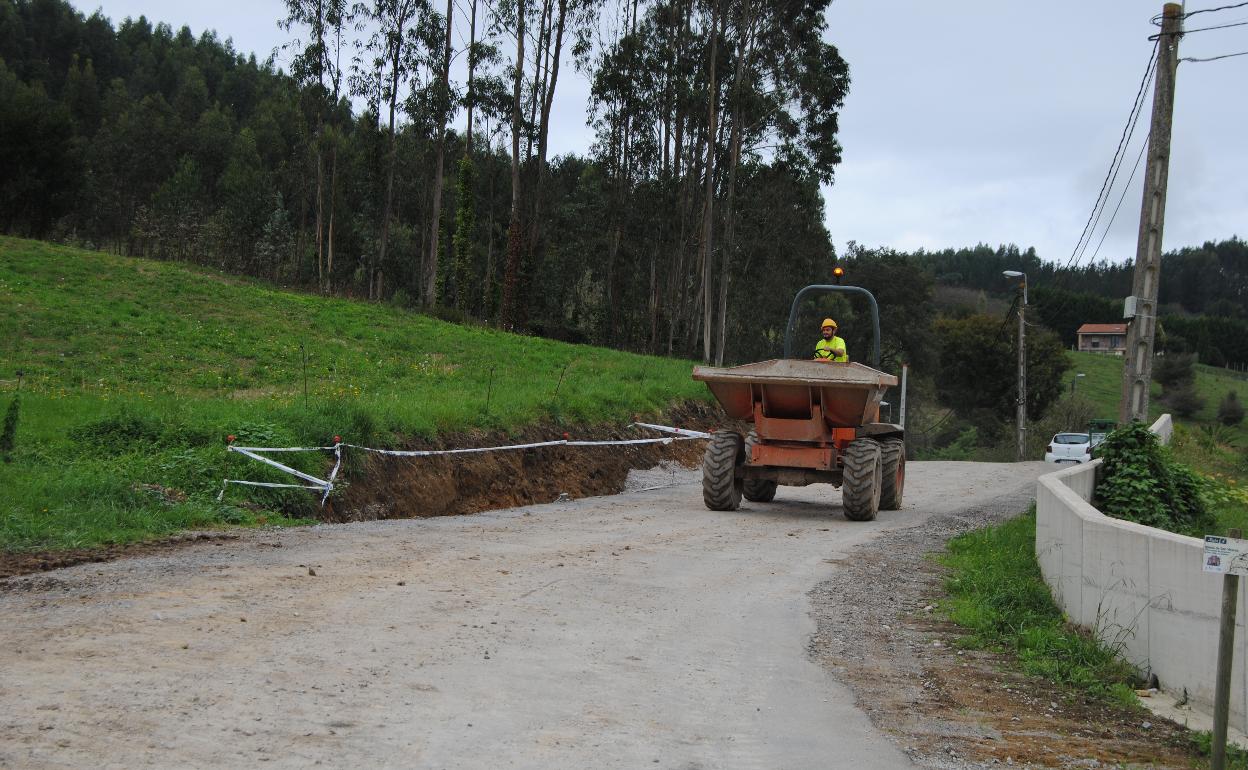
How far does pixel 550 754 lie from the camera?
5.05 m

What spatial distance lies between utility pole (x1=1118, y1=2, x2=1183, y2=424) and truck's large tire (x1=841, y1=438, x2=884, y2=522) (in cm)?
454

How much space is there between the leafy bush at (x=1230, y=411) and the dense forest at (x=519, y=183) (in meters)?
14.2

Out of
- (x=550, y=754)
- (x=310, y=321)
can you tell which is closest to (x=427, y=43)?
(x=310, y=321)

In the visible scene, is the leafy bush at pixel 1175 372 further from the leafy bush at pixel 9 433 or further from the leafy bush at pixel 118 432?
the leafy bush at pixel 9 433

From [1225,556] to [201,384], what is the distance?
18.8 m

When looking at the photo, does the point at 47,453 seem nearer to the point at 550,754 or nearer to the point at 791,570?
the point at 791,570

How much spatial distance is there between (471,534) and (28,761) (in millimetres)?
7524

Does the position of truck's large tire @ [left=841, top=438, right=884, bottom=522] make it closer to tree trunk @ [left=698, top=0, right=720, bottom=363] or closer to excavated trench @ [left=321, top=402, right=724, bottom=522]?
excavated trench @ [left=321, top=402, right=724, bottom=522]

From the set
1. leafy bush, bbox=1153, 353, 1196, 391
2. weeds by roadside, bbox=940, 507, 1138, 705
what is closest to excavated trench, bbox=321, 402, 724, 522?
weeds by roadside, bbox=940, 507, 1138, 705

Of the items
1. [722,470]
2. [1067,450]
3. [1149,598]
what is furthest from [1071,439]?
[1149,598]

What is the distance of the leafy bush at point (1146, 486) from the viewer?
13133 millimetres

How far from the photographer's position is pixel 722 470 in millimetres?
15398

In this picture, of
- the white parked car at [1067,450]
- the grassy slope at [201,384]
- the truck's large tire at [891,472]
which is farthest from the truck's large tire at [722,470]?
the white parked car at [1067,450]

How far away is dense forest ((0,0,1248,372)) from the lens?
4872cm
